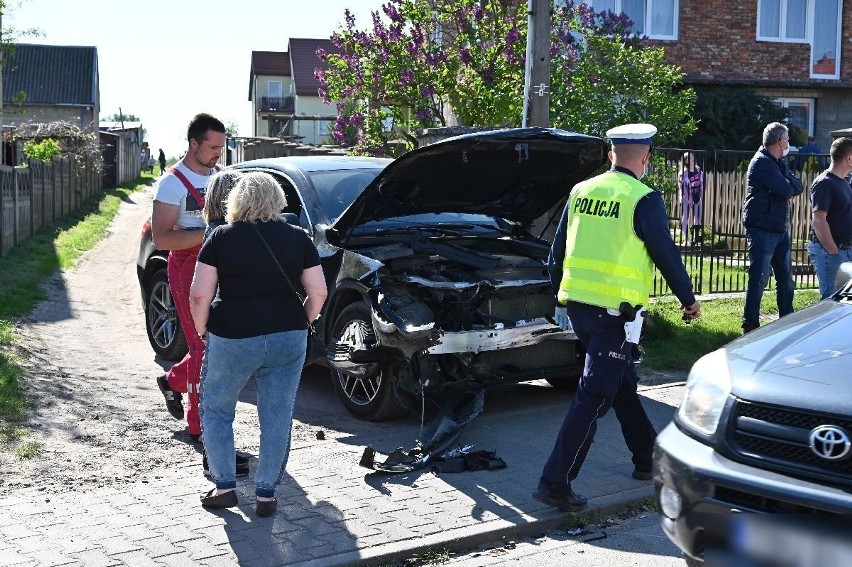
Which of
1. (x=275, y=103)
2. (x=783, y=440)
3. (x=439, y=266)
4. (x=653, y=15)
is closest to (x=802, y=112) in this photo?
(x=653, y=15)

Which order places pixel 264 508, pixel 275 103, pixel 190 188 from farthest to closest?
pixel 275 103
pixel 190 188
pixel 264 508

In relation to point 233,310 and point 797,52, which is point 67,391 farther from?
point 797,52

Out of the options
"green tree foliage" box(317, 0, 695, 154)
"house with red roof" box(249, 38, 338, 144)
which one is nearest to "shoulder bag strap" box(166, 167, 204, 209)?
"green tree foliage" box(317, 0, 695, 154)

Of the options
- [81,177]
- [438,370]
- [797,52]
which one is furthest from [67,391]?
[797,52]

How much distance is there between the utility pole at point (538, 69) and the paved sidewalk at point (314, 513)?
3766 millimetres

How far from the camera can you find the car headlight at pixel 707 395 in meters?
4.42

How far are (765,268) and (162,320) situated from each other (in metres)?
5.20

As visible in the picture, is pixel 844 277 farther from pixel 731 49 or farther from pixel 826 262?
pixel 731 49

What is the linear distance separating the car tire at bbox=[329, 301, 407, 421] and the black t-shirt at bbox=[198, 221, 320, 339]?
1.97 meters

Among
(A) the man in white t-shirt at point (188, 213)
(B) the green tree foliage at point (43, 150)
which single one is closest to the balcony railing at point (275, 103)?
(B) the green tree foliage at point (43, 150)

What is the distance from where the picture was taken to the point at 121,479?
6332 millimetres

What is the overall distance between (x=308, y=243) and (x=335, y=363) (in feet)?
7.06

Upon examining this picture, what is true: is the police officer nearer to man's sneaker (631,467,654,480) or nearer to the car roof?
man's sneaker (631,467,654,480)

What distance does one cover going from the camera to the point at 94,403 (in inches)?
318
